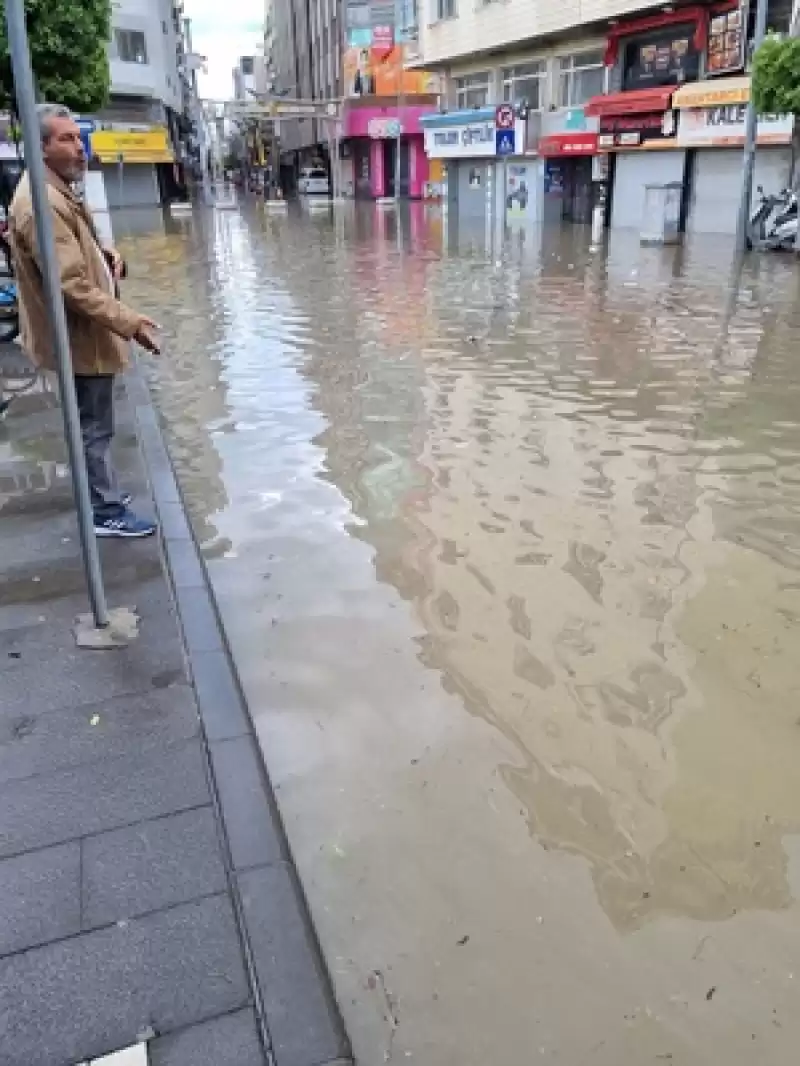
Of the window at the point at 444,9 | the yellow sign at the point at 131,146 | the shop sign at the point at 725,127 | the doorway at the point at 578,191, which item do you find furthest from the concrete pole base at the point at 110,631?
the yellow sign at the point at 131,146

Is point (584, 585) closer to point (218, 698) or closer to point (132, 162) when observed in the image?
point (218, 698)

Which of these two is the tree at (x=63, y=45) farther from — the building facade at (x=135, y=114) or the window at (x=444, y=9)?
the building facade at (x=135, y=114)

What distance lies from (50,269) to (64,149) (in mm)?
1079

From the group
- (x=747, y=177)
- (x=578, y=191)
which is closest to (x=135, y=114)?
(x=578, y=191)

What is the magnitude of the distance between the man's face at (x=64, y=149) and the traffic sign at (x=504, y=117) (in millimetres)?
30562

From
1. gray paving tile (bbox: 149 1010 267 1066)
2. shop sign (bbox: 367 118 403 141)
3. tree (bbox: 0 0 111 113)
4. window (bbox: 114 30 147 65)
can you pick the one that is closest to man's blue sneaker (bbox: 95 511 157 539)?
gray paving tile (bbox: 149 1010 267 1066)

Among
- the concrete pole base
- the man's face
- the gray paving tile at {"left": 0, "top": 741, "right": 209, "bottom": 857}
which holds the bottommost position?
the gray paving tile at {"left": 0, "top": 741, "right": 209, "bottom": 857}

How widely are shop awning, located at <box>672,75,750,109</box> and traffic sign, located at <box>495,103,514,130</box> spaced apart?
27.1ft

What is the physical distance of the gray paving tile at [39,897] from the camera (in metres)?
2.21

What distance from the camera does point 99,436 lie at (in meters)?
4.36

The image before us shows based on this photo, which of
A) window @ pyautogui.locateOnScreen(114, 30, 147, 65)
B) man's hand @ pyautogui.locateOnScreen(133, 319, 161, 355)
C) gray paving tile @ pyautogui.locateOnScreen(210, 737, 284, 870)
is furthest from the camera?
window @ pyautogui.locateOnScreen(114, 30, 147, 65)

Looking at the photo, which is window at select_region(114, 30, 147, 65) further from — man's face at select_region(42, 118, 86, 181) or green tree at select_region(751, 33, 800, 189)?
man's face at select_region(42, 118, 86, 181)

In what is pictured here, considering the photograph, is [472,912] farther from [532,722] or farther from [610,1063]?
[532,722]

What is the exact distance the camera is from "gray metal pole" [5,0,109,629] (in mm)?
2754
